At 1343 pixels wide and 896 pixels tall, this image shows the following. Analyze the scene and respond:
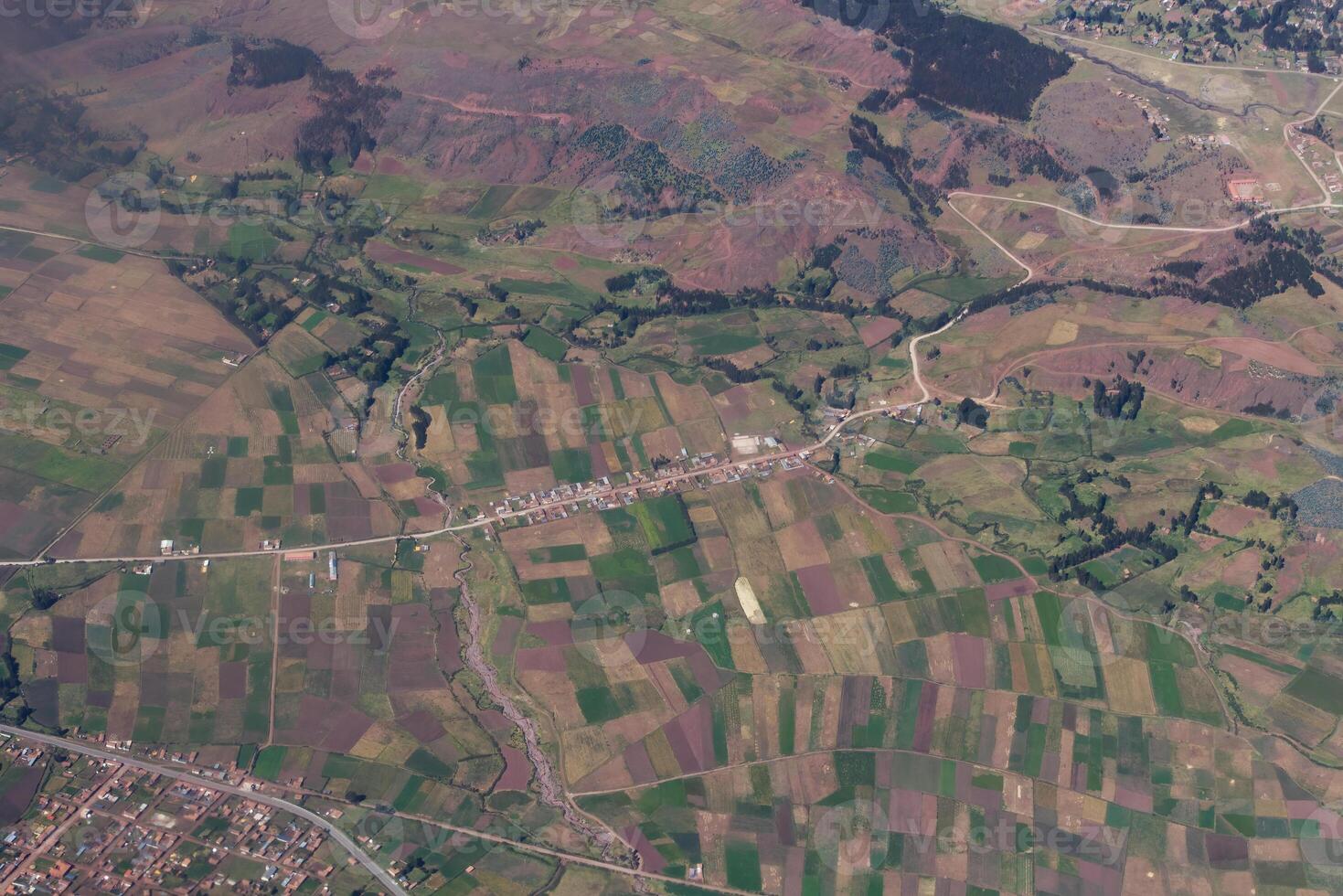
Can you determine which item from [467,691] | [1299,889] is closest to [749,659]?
[467,691]

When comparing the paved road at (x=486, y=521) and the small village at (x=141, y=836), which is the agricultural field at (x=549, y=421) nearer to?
the paved road at (x=486, y=521)

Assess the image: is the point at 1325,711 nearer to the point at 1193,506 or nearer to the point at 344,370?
the point at 1193,506

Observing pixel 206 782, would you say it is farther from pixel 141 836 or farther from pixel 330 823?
pixel 330 823

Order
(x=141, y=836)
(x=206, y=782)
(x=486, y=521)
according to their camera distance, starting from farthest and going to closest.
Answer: (x=486, y=521) → (x=206, y=782) → (x=141, y=836)

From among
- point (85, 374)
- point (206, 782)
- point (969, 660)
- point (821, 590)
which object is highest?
point (85, 374)

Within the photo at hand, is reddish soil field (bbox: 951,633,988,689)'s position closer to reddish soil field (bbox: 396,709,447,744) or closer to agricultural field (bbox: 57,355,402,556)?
reddish soil field (bbox: 396,709,447,744)

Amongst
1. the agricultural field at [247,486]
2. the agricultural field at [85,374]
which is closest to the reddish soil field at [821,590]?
the agricultural field at [247,486]

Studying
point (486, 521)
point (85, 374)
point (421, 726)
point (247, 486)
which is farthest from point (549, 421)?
point (85, 374)

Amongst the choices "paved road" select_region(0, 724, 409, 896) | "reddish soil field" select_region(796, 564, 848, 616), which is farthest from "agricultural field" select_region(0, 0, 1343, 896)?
"paved road" select_region(0, 724, 409, 896)
